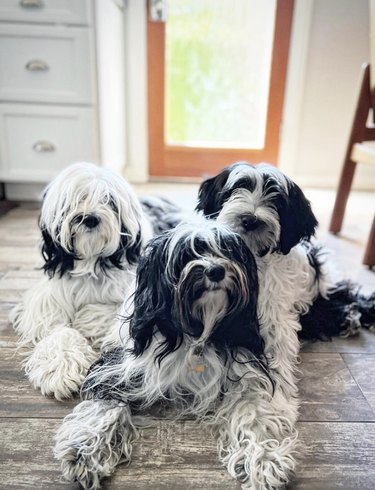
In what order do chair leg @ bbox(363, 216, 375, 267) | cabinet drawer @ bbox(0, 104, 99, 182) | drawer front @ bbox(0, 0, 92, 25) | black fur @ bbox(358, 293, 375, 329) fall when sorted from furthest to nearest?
cabinet drawer @ bbox(0, 104, 99, 182)
drawer front @ bbox(0, 0, 92, 25)
chair leg @ bbox(363, 216, 375, 267)
black fur @ bbox(358, 293, 375, 329)

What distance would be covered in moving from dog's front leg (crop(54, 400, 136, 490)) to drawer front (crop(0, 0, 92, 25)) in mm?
2309

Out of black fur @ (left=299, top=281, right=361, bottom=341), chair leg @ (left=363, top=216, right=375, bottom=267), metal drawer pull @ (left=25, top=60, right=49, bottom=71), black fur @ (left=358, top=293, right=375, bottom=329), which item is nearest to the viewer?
black fur @ (left=299, top=281, right=361, bottom=341)

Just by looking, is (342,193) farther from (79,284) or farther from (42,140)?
(42,140)

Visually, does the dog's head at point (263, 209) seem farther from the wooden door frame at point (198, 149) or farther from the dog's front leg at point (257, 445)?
the wooden door frame at point (198, 149)

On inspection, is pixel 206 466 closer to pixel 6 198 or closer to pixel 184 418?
pixel 184 418

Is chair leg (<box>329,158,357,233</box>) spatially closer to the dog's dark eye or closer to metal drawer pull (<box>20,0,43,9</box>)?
the dog's dark eye

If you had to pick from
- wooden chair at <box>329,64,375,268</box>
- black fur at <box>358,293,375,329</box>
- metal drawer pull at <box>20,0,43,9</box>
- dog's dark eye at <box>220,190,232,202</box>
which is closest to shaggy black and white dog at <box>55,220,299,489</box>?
dog's dark eye at <box>220,190,232,202</box>

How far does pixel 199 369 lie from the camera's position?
1280mm

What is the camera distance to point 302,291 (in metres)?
1.64

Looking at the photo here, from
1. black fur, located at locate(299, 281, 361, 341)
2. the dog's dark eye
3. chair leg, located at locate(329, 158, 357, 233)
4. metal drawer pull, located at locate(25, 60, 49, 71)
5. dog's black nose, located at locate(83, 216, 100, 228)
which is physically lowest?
black fur, located at locate(299, 281, 361, 341)

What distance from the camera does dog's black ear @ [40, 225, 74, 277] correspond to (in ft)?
5.33

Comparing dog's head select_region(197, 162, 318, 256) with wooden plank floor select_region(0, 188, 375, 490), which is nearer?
wooden plank floor select_region(0, 188, 375, 490)

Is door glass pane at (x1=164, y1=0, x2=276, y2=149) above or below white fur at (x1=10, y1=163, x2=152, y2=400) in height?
above

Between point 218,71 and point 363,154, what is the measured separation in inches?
66.8
